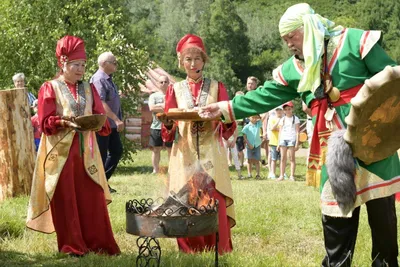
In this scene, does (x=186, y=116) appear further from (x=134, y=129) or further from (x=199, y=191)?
(x=134, y=129)

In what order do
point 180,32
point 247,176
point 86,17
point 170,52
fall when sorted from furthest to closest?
point 180,32, point 170,52, point 86,17, point 247,176

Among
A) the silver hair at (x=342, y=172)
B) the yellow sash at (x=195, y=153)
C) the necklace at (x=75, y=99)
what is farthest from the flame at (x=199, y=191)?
the necklace at (x=75, y=99)

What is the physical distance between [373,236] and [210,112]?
1.50 metres

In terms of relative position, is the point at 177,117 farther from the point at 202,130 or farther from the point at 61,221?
the point at 61,221

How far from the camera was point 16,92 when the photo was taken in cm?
1021

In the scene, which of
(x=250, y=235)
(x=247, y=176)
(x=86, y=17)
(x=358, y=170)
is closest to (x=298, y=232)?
(x=250, y=235)

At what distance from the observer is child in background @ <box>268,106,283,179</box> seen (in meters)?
15.4

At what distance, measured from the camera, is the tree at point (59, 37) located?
59.3 ft

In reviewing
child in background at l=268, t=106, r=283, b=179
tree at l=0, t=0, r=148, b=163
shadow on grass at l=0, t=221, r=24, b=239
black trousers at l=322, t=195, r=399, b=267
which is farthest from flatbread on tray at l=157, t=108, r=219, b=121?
tree at l=0, t=0, r=148, b=163

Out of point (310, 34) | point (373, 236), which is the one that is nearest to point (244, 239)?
point (373, 236)

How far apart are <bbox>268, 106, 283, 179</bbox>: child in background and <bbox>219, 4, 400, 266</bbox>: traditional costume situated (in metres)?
10.2

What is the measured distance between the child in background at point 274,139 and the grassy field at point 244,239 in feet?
15.2

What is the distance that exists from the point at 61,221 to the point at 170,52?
65.4 m

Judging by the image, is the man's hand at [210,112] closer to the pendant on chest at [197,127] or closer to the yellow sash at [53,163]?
the pendant on chest at [197,127]
